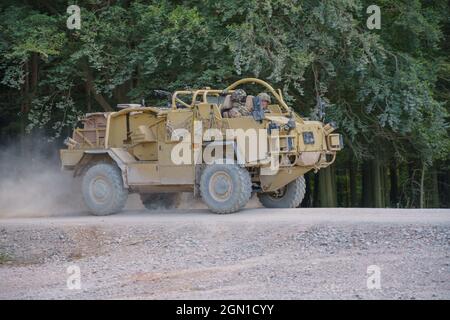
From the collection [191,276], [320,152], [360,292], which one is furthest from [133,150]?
[360,292]

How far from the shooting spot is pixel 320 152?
19.0m

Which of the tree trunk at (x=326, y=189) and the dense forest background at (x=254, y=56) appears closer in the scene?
the dense forest background at (x=254, y=56)

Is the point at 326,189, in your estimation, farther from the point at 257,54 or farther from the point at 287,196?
the point at 287,196

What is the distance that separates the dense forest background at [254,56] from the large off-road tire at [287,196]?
1997 millimetres

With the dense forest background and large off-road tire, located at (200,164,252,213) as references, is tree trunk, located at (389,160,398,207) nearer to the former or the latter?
the dense forest background

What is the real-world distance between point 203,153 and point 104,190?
8.58ft

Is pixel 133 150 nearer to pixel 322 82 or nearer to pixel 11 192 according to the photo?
pixel 11 192

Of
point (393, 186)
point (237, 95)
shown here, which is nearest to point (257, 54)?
point (237, 95)

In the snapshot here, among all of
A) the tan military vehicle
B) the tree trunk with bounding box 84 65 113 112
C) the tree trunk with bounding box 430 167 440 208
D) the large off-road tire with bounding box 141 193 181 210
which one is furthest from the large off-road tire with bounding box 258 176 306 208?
the tree trunk with bounding box 430 167 440 208

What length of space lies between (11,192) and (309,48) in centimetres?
899

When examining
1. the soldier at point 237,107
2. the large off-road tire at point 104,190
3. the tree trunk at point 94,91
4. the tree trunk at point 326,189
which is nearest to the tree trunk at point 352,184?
the tree trunk at point 326,189

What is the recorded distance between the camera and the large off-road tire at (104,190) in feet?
64.1

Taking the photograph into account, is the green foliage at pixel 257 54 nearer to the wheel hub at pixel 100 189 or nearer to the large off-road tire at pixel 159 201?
the large off-road tire at pixel 159 201

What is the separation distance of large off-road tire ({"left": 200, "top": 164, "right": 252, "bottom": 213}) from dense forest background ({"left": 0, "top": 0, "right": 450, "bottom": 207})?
143 inches
